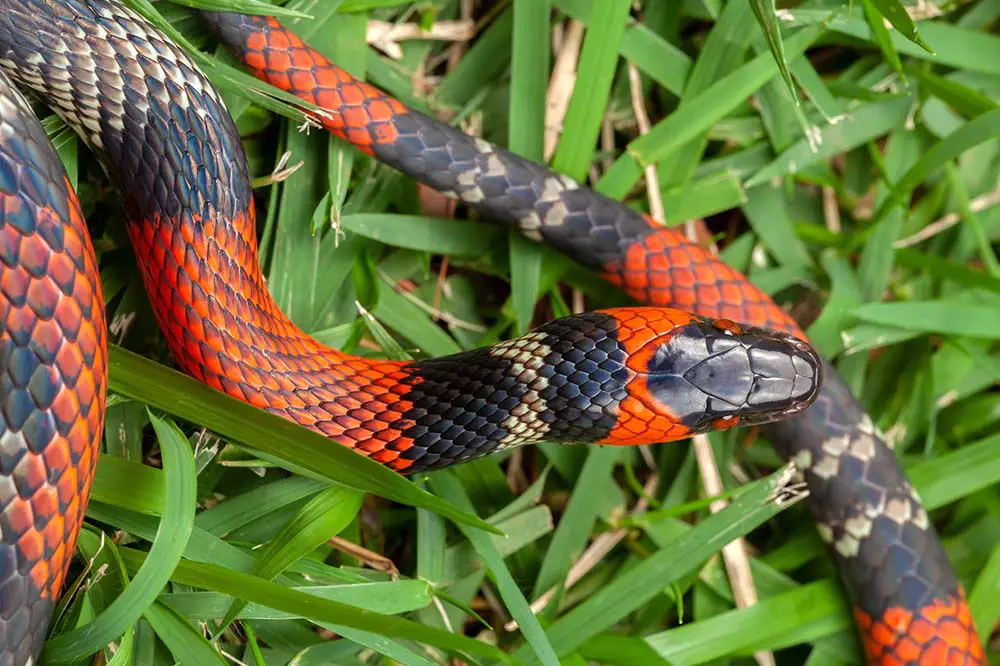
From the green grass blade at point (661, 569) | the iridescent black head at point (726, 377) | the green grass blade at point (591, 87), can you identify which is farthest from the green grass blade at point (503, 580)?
the green grass blade at point (591, 87)

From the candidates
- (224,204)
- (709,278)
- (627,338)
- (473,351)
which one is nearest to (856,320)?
(709,278)

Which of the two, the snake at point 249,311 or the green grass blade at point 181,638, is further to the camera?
the green grass blade at point 181,638

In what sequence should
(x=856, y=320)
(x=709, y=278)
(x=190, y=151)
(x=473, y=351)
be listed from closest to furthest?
(x=190, y=151) < (x=473, y=351) < (x=709, y=278) < (x=856, y=320)

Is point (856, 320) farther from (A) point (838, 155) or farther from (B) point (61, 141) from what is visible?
(B) point (61, 141)

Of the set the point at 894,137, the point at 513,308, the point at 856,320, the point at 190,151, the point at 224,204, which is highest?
the point at 190,151

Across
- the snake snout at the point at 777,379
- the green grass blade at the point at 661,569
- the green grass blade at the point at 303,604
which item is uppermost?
the snake snout at the point at 777,379

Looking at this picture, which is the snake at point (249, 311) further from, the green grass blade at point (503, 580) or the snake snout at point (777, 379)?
the green grass blade at point (503, 580)

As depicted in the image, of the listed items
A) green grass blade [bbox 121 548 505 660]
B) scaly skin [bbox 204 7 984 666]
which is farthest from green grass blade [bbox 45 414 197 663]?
scaly skin [bbox 204 7 984 666]

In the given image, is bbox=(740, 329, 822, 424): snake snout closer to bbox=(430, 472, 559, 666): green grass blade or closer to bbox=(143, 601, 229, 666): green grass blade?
bbox=(430, 472, 559, 666): green grass blade
